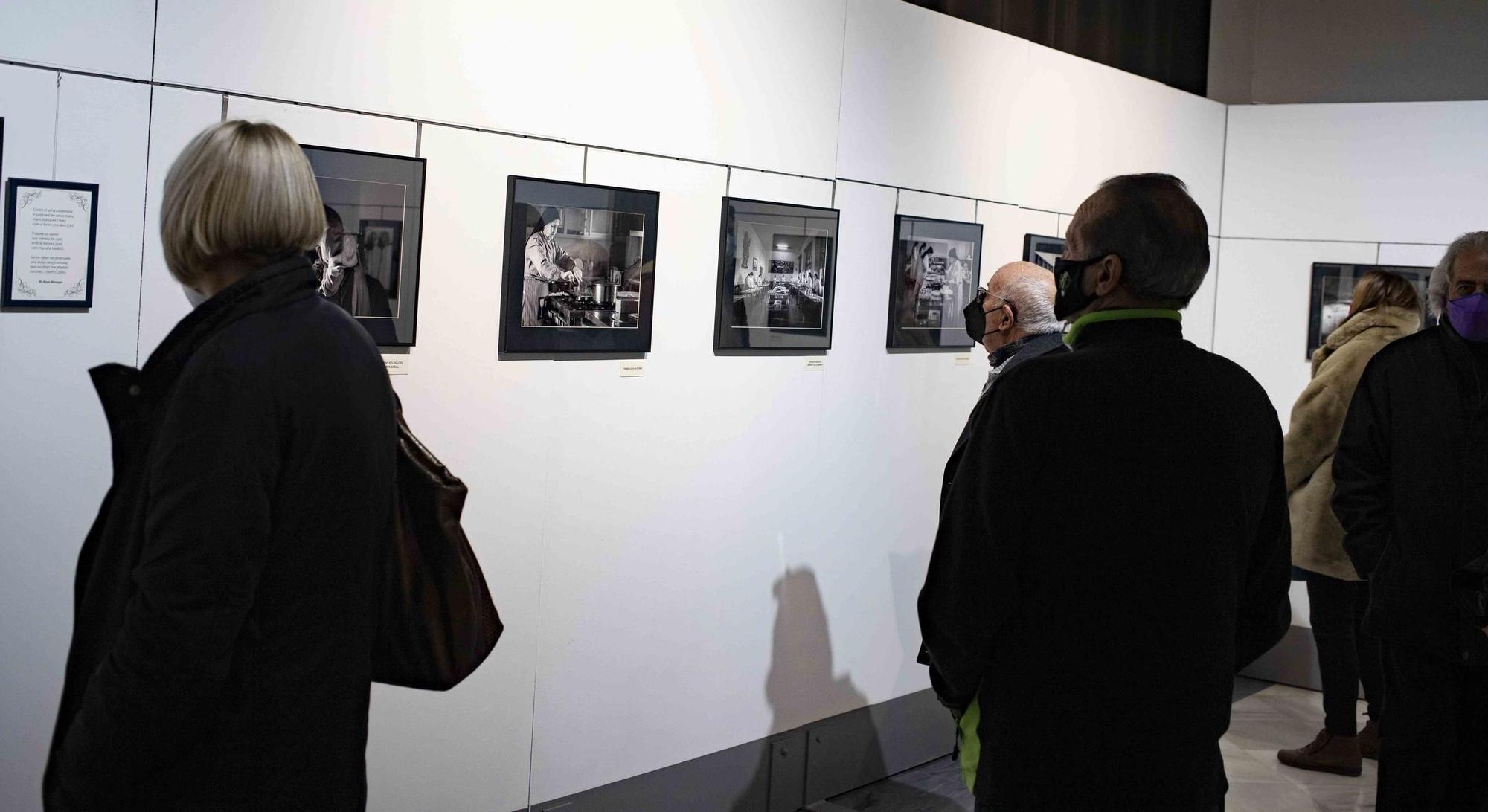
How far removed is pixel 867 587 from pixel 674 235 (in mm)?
1834

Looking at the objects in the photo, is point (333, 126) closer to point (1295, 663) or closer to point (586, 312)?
point (586, 312)

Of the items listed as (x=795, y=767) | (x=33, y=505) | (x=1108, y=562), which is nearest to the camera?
(x=1108, y=562)

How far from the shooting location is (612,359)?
4266 millimetres

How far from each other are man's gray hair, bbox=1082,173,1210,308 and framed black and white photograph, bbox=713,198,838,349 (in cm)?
223

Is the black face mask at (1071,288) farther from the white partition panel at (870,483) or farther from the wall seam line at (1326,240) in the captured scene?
the wall seam line at (1326,240)

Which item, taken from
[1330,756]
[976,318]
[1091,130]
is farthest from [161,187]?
[1330,756]

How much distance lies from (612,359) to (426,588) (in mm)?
1987

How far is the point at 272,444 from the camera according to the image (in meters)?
1.95

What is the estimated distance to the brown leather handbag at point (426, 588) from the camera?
7.60 feet

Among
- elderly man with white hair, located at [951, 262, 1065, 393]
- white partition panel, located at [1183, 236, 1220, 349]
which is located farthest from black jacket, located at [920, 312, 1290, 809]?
white partition panel, located at [1183, 236, 1220, 349]

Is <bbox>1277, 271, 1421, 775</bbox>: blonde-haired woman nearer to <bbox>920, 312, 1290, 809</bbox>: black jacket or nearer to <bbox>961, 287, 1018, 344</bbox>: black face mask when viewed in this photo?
<bbox>961, 287, 1018, 344</bbox>: black face mask

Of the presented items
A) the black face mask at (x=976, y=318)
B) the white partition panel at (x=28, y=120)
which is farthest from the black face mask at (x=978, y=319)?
the white partition panel at (x=28, y=120)

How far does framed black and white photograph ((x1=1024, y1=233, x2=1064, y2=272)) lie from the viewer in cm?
609

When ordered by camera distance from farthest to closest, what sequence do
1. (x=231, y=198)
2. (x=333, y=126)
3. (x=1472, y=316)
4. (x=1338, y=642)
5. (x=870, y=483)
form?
(x=1338, y=642), (x=870, y=483), (x=1472, y=316), (x=333, y=126), (x=231, y=198)
